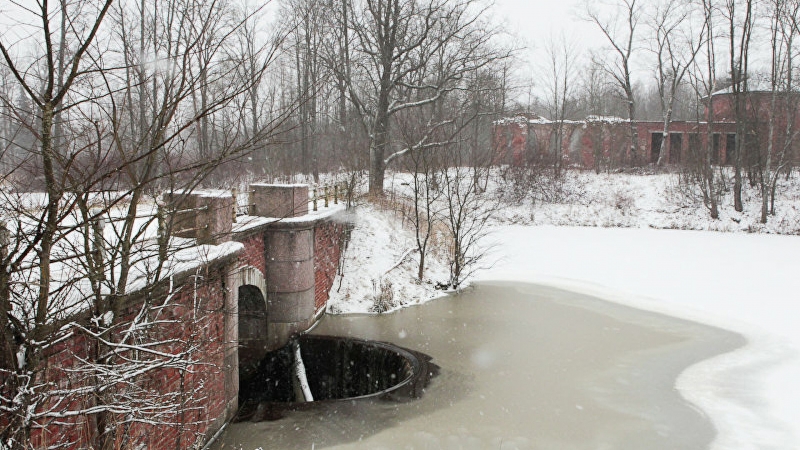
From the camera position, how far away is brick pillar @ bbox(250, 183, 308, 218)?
1146cm

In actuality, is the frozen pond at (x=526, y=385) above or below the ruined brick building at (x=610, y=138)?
below

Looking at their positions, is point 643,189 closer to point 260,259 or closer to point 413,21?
point 413,21

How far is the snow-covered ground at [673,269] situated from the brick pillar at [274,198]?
154 inches

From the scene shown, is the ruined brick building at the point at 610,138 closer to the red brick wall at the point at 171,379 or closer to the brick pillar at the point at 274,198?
the brick pillar at the point at 274,198

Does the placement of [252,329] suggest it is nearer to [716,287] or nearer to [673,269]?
[716,287]

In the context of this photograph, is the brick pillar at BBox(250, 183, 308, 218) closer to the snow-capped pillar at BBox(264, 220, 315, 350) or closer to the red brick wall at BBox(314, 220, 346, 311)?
the snow-capped pillar at BBox(264, 220, 315, 350)

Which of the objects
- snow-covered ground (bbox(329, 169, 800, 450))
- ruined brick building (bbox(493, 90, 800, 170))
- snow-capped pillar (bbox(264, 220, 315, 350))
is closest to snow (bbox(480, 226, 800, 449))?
snow-covered ground (bbox(329, 169, 800, 450))

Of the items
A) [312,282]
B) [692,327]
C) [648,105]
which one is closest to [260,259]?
[312,282]

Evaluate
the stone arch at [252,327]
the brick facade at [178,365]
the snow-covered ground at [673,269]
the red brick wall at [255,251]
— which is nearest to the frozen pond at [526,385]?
the snow-covered ground at [673,269]

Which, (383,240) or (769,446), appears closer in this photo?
(769,446)

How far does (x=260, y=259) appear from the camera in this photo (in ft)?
37.7

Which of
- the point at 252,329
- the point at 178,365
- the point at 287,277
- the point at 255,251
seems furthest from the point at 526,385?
the point at 178,365

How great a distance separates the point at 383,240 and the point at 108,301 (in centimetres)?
1371

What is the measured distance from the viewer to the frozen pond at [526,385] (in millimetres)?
8133
